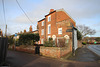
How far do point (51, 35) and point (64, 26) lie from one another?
16.4ft

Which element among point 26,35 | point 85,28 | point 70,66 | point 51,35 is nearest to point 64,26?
point 51,35

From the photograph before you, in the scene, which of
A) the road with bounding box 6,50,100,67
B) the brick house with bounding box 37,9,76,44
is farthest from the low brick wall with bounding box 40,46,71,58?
the brick house with bounding box 37,9,76,44

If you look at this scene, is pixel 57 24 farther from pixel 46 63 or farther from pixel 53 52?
pixel 46 63

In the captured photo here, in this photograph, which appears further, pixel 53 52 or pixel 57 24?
pixel 57 24

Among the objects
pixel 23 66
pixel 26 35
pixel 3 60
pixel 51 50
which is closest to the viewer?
pixel 3 60

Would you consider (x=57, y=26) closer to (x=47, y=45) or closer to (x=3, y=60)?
(x=47, y=45)

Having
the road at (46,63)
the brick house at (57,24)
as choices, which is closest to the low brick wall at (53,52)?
the road at (46,63)

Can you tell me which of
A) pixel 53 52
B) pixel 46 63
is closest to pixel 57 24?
pixel 53 52

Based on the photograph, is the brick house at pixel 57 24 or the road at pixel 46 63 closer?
the road at pixel 46 63

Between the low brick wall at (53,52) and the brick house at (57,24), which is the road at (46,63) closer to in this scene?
the low brick wall at (53,52)

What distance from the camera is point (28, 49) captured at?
1435 cm

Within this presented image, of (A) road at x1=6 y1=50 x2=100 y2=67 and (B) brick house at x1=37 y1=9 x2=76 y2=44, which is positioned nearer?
(A) road at x1=6 y1=50 x2=100 y2=67

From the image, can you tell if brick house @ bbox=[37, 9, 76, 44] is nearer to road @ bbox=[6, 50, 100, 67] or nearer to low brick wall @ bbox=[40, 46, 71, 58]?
low brick wall @ bbox=[40, 46, 71, 58]

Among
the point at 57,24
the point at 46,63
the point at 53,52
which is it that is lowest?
the point at 46,63
